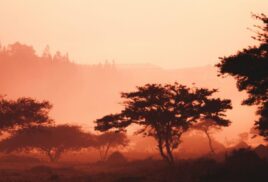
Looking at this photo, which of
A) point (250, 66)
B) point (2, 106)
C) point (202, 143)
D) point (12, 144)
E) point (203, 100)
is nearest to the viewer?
point (250, 66)

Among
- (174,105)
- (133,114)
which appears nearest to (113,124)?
(133,114)

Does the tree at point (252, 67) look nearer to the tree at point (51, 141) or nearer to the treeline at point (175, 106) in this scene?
the treeline at point (175, 106)

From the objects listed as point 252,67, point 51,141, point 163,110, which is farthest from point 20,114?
point 252,67

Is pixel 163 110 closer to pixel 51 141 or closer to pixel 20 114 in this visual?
pixel 20 114

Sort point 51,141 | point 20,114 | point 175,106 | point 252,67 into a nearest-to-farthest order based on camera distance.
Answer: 1. point 252,67
2. point 175,106
3. point 20,114
4. point 51,141

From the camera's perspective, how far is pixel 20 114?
56219 mm

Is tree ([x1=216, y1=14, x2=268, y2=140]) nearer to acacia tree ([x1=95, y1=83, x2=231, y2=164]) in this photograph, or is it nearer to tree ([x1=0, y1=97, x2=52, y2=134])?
acacia tree ([x1=95, y1=83, x2=231, y2=164])

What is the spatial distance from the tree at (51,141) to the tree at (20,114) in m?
23.2

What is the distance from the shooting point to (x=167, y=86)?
153 feet

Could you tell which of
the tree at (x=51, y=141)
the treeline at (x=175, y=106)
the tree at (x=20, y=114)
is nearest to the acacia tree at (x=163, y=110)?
the treeline at (x=175, y=106)

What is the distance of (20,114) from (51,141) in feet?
97.2

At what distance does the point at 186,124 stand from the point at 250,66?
2396cm

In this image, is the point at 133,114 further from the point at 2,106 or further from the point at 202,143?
the point at 202,143

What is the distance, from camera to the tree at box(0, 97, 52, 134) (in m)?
54.7
